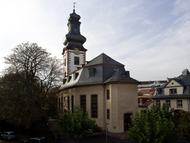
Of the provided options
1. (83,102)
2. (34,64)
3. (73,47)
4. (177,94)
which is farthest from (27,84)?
(177,94)

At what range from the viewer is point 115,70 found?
40969mm

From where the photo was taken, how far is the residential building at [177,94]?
160 ft

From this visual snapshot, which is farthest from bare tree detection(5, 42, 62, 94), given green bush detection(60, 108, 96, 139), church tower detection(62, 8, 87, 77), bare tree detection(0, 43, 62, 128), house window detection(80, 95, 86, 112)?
church tower detection(62, 8, 87, 77)

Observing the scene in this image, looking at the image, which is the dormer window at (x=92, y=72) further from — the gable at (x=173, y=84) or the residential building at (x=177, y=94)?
the gable at (x=173, y=84)

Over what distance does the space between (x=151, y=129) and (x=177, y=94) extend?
28735 millimetres

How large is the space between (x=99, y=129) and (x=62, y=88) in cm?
1329

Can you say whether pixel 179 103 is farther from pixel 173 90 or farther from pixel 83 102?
pixel 83 102

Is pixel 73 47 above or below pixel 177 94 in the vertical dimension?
above

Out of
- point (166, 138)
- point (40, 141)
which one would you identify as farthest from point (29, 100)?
point (166, 138)

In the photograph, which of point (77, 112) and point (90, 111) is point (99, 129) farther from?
point (77, 112)

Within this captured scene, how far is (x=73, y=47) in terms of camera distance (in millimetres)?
58188

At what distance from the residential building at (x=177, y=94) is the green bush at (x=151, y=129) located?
25.7 meters

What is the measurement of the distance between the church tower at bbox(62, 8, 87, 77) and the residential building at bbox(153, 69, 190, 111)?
1737 cm

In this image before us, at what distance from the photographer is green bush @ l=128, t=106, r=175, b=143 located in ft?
75.4
